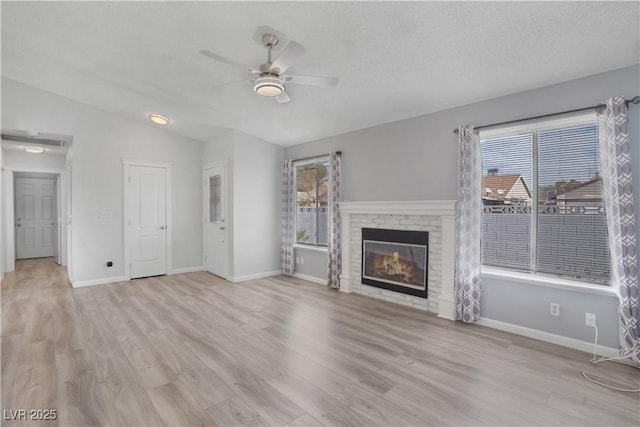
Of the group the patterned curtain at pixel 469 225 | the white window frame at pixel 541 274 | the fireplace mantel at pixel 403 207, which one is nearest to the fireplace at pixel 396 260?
the fireplace mantel at pixel 403 207

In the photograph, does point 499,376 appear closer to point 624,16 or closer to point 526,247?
point 526,247

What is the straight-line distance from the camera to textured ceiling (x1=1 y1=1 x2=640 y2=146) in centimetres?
244

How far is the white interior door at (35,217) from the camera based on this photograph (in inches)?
316

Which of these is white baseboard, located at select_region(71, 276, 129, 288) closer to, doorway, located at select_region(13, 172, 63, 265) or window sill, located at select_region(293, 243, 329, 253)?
window sill, located at select_region(293, 243, 329, 253)

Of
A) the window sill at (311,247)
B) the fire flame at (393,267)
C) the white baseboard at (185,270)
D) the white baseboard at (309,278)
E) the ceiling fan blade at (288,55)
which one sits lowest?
the white baseboard at (309,278)

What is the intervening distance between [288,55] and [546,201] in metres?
3.00

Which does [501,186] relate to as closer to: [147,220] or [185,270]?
[185,270]

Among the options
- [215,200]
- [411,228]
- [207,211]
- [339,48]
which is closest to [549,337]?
[411,228]

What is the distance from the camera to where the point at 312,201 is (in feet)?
19.1

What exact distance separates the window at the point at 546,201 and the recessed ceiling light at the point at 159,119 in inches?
198

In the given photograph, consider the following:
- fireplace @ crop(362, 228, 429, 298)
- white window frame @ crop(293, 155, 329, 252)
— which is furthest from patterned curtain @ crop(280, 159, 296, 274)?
fireplace @ crop(362, 228, 429, 298)

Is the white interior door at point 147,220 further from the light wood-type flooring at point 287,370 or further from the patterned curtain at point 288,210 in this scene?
the patterned curtain at point 288,210

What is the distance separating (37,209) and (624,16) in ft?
38.1

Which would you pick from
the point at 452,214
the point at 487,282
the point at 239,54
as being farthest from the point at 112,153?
the point at 487,282
